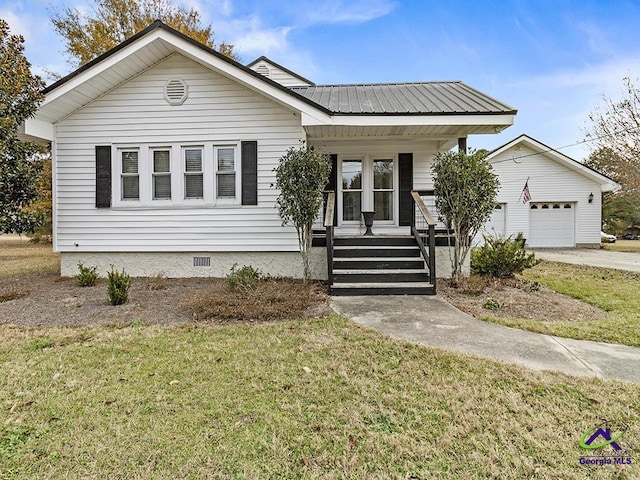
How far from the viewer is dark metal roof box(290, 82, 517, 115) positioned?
24.1 feet

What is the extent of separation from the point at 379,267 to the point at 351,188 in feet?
10.1

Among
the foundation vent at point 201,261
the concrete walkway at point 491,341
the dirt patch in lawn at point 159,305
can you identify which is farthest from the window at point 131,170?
the concrete walkway at point 491,341

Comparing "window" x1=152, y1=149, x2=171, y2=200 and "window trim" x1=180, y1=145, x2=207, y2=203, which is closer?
"window trim" x1=180, y1=145, x2=207, y2=203

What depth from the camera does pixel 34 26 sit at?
1619 centimetres

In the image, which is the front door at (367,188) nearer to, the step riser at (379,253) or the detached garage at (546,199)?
the step riser at (379,253)

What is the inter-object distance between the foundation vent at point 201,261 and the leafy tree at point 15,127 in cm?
334

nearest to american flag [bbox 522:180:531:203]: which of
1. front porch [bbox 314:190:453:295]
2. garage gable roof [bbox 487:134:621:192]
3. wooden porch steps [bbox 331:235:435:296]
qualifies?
garage gable roof [bbox 487:134:621:192]

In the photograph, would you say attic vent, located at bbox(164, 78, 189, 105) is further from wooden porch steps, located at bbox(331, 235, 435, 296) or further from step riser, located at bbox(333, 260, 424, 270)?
step riser, located at bbox(333, 260, 424, 270)

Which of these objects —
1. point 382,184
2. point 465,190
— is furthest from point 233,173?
point 465,190

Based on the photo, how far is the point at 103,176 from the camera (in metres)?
8.04

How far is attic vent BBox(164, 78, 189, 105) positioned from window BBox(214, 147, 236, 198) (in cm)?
136

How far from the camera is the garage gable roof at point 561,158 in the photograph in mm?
16844

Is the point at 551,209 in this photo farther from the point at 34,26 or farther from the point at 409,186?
the point at 34,26

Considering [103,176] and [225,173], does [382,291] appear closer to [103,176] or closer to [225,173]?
[225,173]
